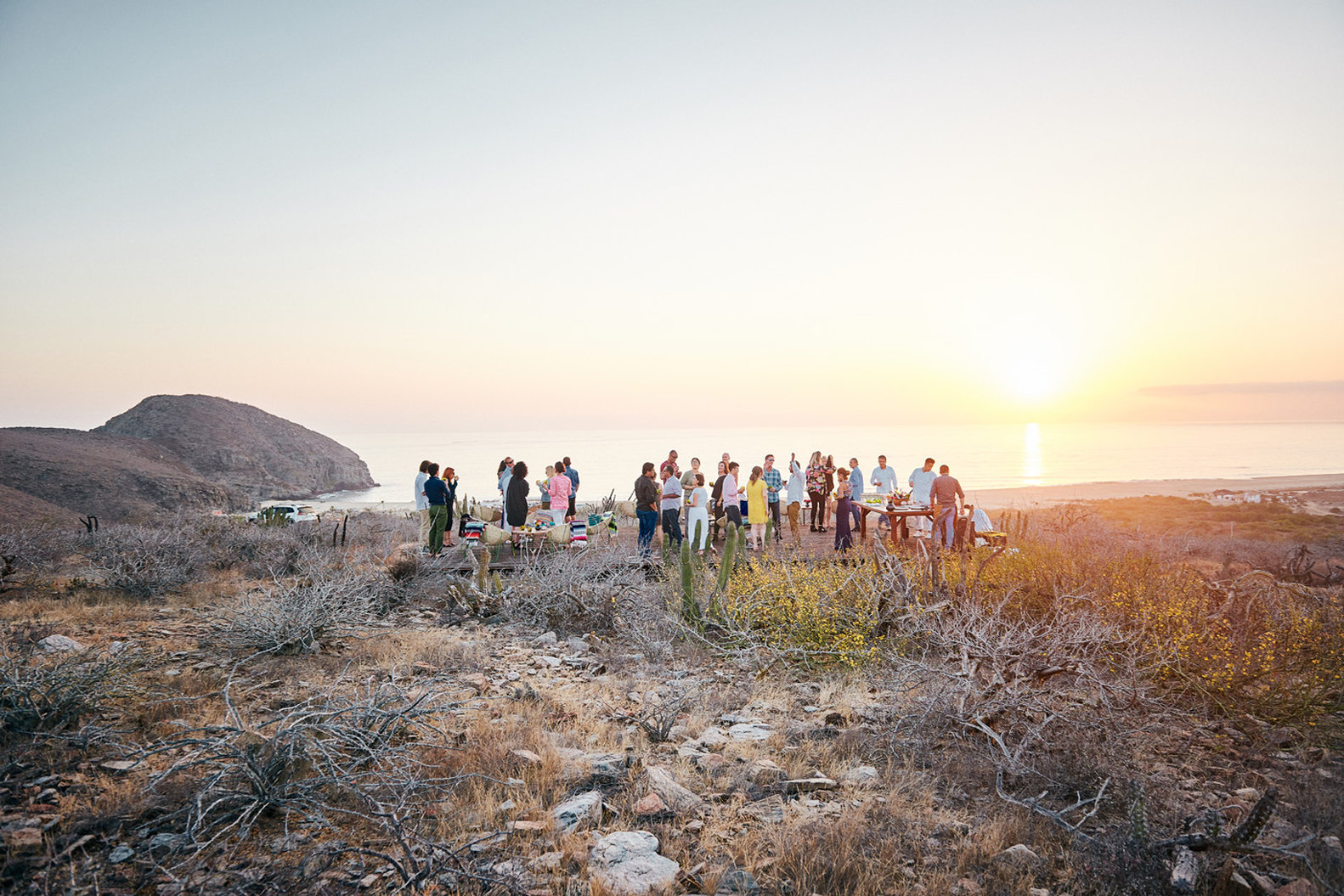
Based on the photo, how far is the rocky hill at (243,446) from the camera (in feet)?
104

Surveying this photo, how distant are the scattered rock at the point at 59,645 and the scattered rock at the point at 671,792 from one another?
5685 mm

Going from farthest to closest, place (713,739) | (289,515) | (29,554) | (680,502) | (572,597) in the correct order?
(289,515) → (680,502) → (29,554) → (572,597) → (713,739)

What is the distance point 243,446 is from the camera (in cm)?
3444

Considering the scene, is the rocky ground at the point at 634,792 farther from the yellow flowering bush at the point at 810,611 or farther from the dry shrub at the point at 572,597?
the dry shrub at the point at 572,597

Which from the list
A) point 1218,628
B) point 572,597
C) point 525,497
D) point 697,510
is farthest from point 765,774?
point 525,497

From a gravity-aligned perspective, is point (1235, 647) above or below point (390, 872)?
above

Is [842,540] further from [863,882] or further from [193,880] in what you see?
[193,880]

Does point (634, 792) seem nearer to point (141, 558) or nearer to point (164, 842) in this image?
point (164, 842)

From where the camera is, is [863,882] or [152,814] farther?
[152,814]

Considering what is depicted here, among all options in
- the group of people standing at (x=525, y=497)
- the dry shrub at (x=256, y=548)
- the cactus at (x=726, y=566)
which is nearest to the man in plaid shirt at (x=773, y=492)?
the group of people standing at (x=525, y=497)

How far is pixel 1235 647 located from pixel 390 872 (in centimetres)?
647

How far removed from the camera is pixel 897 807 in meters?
3.69

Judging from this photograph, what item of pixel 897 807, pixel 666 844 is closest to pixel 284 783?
pixel 666 844

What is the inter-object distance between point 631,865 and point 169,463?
3255cm
